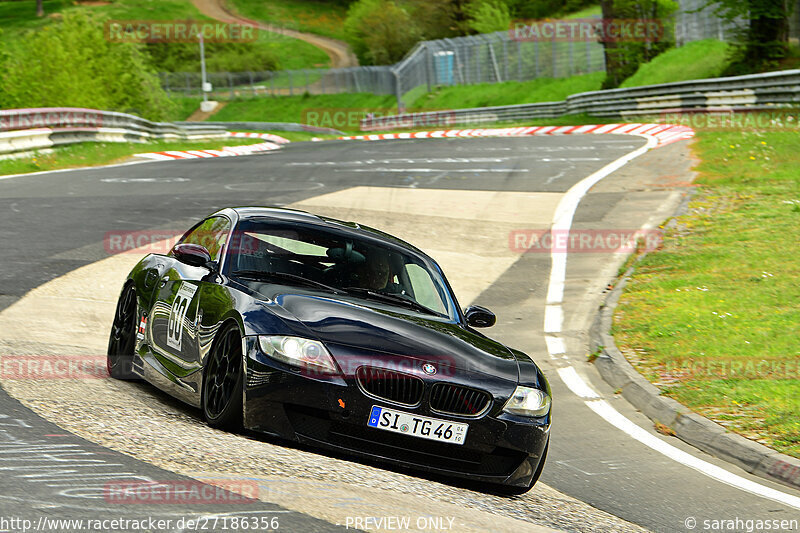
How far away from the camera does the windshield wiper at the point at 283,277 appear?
6.78 meters

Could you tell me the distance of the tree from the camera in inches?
1368

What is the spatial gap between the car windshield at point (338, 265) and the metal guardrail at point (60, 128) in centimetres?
1972

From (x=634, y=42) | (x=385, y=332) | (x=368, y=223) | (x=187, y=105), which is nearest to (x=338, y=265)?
(x=385, y=332)

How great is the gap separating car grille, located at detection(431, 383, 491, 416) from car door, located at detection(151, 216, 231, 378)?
62.8 inches

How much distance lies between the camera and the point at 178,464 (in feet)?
16.7

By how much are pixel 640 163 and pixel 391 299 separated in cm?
1767

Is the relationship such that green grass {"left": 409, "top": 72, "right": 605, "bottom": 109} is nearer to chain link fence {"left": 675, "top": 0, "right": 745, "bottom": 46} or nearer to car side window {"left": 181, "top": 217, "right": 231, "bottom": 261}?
chain link fence {"left": 675, "top": 0, "right": 745, "bottom": 46}

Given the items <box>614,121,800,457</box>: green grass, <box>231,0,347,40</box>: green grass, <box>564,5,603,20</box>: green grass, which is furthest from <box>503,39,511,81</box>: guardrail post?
<box>231,0,347,40</box>: green grass

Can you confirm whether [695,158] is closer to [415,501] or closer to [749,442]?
[749,442]

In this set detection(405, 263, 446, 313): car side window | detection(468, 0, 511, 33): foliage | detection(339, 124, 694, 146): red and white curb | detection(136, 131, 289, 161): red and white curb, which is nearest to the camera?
detection(405, 263, 446, 313): car side window

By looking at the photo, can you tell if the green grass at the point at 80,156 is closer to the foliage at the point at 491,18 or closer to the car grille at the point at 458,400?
the car grille at the point at 458,400

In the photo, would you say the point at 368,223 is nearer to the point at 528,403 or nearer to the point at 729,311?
the point at 729,311

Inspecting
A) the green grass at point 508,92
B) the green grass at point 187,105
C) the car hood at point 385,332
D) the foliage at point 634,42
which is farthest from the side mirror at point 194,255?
the green grass at point 187,105

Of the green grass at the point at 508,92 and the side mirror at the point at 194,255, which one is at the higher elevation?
the side mirror at the point at 194,255
